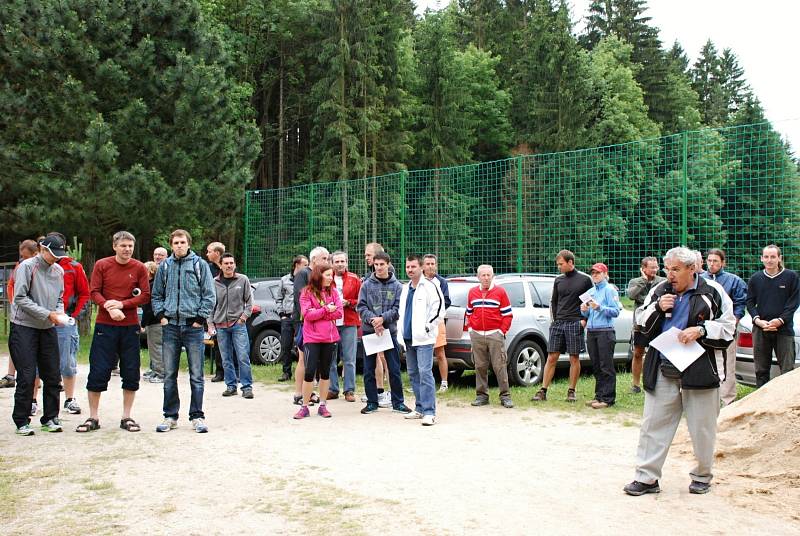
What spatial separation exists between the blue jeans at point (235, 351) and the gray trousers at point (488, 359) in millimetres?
3109

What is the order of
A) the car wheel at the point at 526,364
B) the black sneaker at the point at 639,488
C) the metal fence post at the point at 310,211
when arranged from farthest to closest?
1. the metal fence post at the point at 310,211
2. the car wheel at the point at 526,364
3. the black sneaker at the point at 639,488

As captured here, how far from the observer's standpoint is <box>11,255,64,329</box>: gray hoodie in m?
7.61

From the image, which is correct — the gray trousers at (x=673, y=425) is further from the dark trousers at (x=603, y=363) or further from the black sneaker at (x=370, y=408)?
the black sneaker at (x=370, y=408)

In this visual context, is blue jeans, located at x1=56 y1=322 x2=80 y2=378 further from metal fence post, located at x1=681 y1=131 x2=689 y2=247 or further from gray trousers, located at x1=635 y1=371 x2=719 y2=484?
metal fence post, located at x1=681 y1=131 x2=689 y2=247

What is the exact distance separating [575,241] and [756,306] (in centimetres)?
563

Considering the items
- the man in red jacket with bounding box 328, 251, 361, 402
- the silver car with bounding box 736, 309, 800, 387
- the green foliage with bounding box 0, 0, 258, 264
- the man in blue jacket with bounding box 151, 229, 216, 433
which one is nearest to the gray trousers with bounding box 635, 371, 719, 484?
the silver car with bounding box 736, 309, 800, 387

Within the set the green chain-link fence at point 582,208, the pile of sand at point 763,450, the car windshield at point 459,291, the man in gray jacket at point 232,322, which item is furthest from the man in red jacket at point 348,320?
the green chain-link fence at point 582,208

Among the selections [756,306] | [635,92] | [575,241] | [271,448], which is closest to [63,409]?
[271,448]

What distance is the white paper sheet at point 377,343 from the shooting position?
9.12 metres

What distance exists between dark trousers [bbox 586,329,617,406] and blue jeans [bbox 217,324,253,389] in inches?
178

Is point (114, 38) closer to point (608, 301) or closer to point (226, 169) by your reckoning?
point (226, 169)

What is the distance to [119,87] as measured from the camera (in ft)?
57.2

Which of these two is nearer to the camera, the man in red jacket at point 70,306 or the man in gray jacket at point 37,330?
the man in gray jacket at point 37,330

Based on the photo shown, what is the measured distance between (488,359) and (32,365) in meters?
5.18
